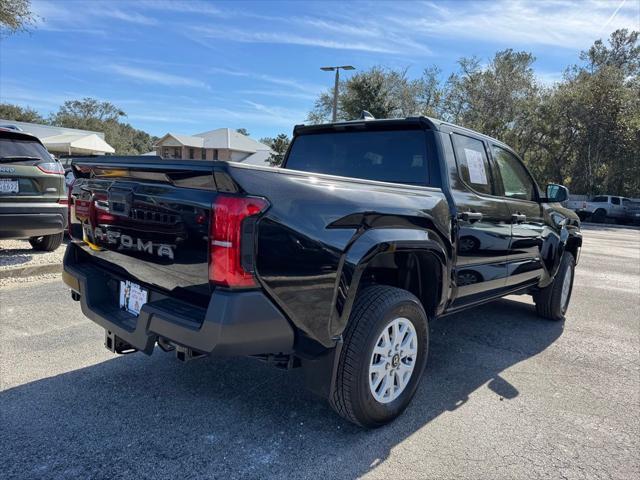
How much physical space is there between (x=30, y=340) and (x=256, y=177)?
3.05 metres

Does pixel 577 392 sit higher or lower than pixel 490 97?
lower

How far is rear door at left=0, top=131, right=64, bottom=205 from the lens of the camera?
234 inches

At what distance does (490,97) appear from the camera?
3309 centimetres

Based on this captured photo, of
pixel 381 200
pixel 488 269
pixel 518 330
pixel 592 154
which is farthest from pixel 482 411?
pixel 592 154

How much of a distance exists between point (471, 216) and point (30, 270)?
5466mm

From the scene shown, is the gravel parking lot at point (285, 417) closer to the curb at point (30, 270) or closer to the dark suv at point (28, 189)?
the curb at point (30, 270)

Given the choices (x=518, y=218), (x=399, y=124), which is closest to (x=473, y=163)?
(x=399, y=124)

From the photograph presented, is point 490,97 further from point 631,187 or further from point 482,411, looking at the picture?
point 482,411

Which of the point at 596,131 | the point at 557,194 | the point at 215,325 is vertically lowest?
the point at 215,325

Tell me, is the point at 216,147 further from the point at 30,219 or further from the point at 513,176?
the point at 513,176

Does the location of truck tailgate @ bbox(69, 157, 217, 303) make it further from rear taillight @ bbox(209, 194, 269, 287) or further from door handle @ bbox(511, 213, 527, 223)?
door handle @ bbox(511, 213, 527, 223)

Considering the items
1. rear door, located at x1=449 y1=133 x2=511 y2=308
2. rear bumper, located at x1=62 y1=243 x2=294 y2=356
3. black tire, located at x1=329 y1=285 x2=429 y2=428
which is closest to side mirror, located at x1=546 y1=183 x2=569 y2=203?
rear door, located at x1=449 y1=133 x2=511 y2=308

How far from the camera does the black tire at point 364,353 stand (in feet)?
8.31

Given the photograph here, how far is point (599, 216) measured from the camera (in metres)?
27.4
